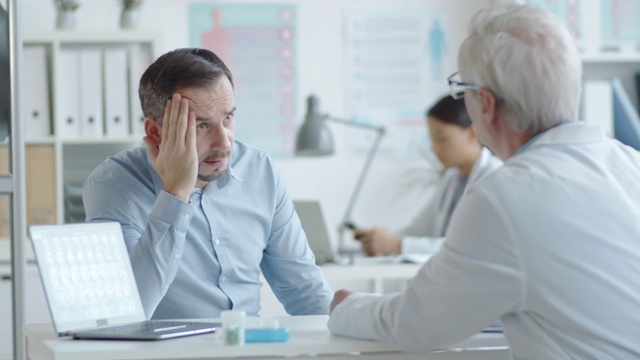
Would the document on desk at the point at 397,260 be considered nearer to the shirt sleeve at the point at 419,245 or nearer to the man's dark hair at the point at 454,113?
the shirt sleeve at the point at 419,245

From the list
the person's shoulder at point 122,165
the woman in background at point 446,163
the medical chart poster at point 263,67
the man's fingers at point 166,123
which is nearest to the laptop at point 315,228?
the woman in background at point 446,163

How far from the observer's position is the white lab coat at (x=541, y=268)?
1.50 m

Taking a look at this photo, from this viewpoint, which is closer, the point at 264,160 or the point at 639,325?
the point at 639,325

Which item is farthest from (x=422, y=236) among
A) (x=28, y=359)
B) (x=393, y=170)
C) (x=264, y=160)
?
(x=28, y=359)

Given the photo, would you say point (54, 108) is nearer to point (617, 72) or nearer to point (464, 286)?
point (617, 72)

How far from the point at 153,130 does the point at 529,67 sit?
36.0 inches

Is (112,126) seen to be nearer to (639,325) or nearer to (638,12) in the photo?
(638,12)

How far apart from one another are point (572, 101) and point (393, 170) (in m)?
3.38

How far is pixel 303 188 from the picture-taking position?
4.91 metres

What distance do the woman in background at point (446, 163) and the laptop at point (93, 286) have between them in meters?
2.26

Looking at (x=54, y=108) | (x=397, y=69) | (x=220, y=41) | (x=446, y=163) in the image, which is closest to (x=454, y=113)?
(x=446, y=163)

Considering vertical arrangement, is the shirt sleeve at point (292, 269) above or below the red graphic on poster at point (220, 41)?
below

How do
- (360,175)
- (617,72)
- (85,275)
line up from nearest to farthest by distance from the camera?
(85,275)
(360,175)
(617,72)

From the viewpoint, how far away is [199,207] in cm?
221
